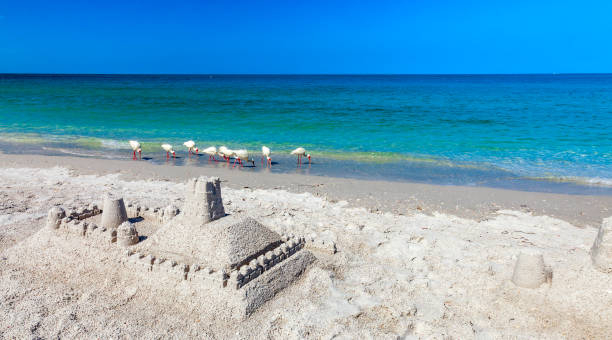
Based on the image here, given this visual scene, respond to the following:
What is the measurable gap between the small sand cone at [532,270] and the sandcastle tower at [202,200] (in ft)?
20.5

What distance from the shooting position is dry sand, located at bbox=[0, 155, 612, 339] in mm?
7672

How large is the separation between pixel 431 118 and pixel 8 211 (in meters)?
33.9

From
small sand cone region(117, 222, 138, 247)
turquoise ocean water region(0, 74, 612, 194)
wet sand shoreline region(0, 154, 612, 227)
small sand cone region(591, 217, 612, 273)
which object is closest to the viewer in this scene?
small sand cone region(591, 217, 612, 273)

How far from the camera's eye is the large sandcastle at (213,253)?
7.84 meters

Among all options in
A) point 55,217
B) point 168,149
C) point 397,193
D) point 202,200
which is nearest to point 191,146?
point 168,149

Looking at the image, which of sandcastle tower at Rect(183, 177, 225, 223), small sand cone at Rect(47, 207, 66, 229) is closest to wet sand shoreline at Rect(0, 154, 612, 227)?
sandcastle tower at Rect(183, 177, 225, 223)

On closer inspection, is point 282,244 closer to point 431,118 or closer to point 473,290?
point 473,290

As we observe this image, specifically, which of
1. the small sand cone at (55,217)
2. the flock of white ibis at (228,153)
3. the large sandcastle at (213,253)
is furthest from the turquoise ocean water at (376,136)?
the small sand cone at (55,217)

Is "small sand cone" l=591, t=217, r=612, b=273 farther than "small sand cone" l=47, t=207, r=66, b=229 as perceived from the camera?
No

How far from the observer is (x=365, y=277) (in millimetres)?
9516

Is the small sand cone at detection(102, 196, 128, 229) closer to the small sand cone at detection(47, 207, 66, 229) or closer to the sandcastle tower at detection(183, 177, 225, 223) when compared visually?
the small sand cone at detection(47, 207, 66, 229)

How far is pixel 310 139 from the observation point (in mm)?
29859

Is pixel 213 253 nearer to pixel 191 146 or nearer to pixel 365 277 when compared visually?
pixel 365 277

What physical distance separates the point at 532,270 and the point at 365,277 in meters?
3.36
